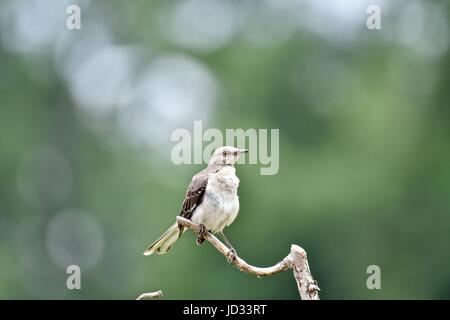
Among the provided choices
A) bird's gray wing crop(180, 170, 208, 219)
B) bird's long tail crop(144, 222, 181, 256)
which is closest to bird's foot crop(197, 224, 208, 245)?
bird's long tail crop(144, 222, 181, 256)

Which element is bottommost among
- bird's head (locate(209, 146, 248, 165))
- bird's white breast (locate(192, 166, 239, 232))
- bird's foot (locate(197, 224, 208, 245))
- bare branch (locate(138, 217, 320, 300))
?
bare branch (locate(138, 217, 320, 300))

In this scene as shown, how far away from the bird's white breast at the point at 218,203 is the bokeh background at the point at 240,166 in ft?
50.0

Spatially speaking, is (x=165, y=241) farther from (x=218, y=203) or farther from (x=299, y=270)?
(x=299, y=270)

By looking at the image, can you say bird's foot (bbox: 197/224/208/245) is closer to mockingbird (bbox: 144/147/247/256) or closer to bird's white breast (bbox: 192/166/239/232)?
mockingbird (bbox: 144/147/247/256)

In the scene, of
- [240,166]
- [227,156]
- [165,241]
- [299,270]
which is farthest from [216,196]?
[240,166]

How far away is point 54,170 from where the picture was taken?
34312 mm

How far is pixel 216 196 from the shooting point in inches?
489

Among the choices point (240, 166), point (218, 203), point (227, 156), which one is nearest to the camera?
point (218, 203)

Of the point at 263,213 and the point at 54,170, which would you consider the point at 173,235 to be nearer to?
the point at 263,213

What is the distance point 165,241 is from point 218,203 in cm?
89

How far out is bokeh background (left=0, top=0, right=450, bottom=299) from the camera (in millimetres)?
29203

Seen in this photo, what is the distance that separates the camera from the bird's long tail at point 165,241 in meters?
11.7

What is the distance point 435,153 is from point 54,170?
12.2 metres

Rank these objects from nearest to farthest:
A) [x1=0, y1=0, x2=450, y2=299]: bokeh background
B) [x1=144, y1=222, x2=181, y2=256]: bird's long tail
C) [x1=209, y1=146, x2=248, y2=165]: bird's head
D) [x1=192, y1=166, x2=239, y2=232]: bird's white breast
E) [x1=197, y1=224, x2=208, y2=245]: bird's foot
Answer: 1. [x1=144, y1=222, x2=181, y2=256]: bird's long tail
2. [x1=197, y1=224, x2=208, y2=245]: bird's foot
3. [x1=192, y1=166, x2=239, y2=232]: bird's white breast
4. [x1=209, y1=146, x2=248, y2=165]: bird's head
5. [x1=0, y1=0, x2=450, y2=299]: bokeh background
